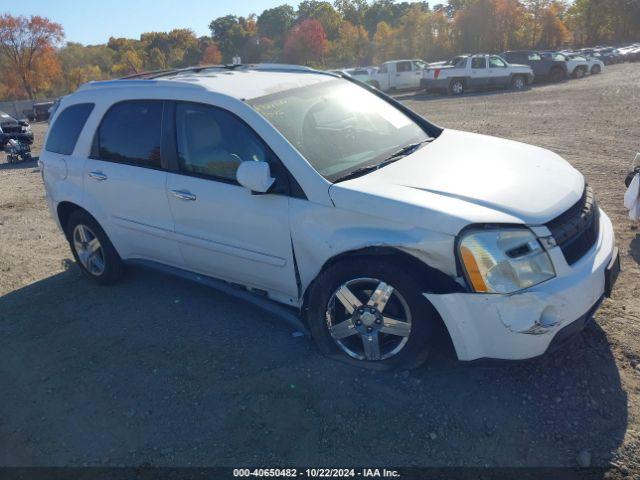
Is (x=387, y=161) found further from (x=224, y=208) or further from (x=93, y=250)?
(x=93, y=250)

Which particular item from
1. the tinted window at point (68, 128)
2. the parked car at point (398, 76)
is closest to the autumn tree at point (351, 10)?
the parked car at point (398, 76)

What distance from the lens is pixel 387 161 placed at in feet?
12.2

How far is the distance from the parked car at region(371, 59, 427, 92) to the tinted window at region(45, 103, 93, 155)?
24636mm

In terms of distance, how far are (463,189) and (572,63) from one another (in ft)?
90.0

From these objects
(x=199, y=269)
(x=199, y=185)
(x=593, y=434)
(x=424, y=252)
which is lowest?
(x=593, y=434)

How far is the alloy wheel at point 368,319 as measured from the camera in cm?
320

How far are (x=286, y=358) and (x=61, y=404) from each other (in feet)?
4.79

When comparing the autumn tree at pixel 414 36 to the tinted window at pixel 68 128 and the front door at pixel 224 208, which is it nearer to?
the tinted window at pixel 68 128

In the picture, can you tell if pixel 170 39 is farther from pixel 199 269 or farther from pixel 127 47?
pixel 199 269

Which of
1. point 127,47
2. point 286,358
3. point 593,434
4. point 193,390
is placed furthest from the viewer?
point 127,47

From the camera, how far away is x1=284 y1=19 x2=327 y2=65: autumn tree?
6738 centimetres

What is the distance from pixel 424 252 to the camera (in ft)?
9.84

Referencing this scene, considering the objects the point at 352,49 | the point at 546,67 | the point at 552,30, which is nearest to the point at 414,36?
the point at 352,49

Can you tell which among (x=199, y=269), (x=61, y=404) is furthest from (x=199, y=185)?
(x=61, y=404)
